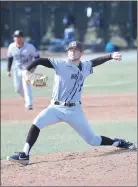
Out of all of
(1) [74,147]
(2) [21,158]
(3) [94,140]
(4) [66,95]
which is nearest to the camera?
(2) [21,158]

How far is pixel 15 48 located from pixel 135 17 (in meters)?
25.5

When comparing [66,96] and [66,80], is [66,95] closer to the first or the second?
[66,96]

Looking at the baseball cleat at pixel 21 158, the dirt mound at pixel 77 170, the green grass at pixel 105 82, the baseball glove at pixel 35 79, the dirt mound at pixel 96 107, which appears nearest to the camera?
the dirt mound at pixel 77 170

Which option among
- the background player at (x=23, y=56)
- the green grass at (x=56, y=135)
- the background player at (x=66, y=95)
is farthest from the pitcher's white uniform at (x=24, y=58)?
the background player at (x=66, y=95)

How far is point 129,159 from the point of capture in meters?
7.30

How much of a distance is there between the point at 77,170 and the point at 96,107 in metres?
7.52

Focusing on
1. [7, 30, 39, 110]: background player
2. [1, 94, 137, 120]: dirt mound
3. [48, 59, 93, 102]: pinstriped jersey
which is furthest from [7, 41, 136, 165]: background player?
[7, 30, 39, 110]: background player

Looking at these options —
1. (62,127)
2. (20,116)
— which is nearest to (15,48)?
(20,116)

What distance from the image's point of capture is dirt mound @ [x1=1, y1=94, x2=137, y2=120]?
1256cm

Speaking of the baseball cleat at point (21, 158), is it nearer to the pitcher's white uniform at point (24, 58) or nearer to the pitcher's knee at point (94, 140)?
the pitcher's knee at point (94, 140)

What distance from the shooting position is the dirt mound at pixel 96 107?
41.2ft

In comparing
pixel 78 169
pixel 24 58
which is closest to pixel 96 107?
pixel 24 58

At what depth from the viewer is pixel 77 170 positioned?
266 inches

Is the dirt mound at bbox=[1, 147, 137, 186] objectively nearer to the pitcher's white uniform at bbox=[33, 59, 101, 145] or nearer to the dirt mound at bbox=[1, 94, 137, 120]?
the pitcher's white uniform at bbox=[33, 59, 101, 145]
